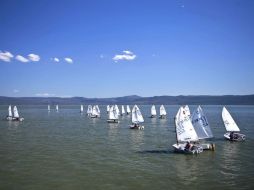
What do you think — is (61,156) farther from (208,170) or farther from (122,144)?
(208,170)

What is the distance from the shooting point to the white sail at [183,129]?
51156 mm

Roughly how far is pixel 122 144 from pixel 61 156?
50.3ft

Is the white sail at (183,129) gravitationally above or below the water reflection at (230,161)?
above

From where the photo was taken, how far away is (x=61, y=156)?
48406 mm

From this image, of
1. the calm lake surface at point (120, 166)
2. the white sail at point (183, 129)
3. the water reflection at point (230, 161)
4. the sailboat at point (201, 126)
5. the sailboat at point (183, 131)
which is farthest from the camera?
the sailboat at point (201, 126)

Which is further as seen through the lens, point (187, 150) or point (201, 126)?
point (201, 126)

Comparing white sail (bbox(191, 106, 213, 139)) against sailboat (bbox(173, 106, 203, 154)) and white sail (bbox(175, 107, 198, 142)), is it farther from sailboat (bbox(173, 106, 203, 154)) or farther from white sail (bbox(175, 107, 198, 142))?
white sail (bbox(175, 107, 198, 142))

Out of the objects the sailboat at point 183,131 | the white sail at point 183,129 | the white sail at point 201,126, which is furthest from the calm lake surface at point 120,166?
the white sail at point 201,126

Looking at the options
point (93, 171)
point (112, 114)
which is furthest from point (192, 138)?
point (112, 114)

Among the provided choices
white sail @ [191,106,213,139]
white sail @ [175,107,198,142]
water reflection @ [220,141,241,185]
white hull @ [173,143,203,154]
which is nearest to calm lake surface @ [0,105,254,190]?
water reflection @ [220,141,241,185]

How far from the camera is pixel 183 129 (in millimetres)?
51094

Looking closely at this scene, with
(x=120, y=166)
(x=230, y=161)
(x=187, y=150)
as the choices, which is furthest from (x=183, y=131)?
(x=120, y=166)

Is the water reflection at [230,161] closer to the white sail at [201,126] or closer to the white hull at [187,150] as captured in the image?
the white hull at [187,150]

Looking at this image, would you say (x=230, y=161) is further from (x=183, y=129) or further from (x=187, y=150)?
(x=183, y=129)
